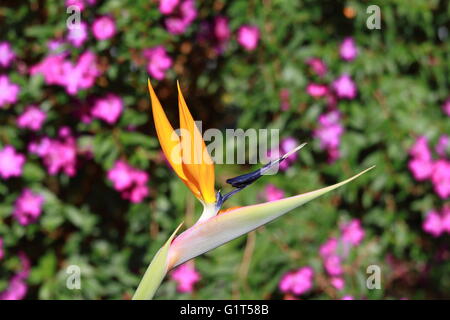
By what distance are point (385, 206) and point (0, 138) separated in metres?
1.40

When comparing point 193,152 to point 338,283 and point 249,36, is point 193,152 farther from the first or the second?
point 249,36

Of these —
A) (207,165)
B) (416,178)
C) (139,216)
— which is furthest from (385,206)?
(207,165)

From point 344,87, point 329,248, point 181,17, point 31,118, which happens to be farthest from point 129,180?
point 344,87

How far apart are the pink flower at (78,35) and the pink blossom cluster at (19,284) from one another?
732 millimetres

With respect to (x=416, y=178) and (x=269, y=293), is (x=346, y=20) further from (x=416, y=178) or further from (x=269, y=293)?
(x=269, y=293)

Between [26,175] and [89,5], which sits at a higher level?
[89,5]

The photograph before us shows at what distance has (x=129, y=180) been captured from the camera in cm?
200

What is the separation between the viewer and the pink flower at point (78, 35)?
1943mm

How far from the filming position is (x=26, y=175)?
197 cm

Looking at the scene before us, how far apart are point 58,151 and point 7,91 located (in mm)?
247

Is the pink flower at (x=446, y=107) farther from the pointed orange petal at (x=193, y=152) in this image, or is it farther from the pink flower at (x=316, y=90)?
the pointed orange petal at (x=193, y=152)
